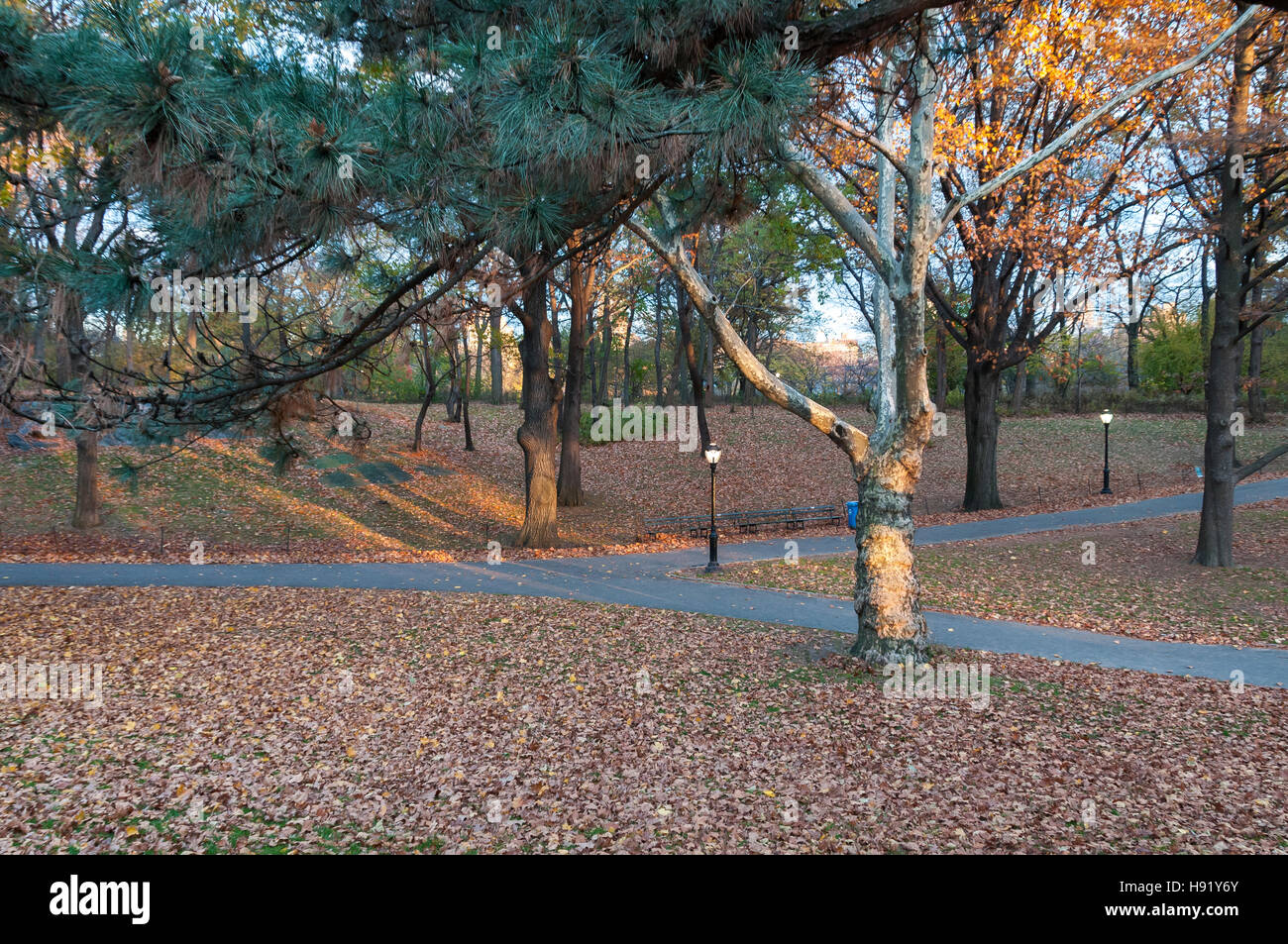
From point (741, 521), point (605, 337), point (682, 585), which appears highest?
point (605, 337)

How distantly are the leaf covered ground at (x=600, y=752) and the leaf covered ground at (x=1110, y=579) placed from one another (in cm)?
262

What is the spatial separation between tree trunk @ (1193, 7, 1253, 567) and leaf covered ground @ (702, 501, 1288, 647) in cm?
55

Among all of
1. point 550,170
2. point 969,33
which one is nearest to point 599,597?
point 550,170

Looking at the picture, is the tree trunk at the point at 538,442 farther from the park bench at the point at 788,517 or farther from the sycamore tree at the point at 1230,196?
the sycamore tree at the point at 1230,196

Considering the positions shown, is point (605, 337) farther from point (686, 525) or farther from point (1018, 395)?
point (1018, 395)

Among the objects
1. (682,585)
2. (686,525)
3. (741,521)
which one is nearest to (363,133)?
(682,585)

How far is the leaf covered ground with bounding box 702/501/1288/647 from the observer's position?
9953mm

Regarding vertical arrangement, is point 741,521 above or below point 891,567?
below

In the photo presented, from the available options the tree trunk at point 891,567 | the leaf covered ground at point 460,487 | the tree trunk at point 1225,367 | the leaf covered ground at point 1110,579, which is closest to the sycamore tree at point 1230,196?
the tree trunk at point 1225,367

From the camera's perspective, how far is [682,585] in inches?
481

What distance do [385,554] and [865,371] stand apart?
47949 mm

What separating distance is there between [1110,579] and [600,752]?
10442 millimetres

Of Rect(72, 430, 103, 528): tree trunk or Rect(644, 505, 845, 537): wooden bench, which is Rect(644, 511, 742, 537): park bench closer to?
Rect(644, 505, 845, 537): wooden bench

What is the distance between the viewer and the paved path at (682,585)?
8508 millimetres
